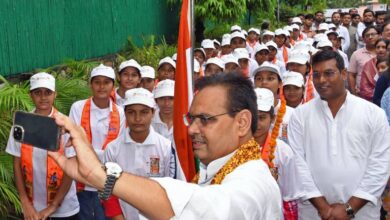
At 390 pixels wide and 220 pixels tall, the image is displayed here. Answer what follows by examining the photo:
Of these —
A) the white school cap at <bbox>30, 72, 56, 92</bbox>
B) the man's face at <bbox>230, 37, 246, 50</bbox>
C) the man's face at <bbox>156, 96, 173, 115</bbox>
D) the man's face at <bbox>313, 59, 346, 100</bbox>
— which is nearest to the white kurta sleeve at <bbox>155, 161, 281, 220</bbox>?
the man's face at <bbox>313, 59, 346, 100</bbox>

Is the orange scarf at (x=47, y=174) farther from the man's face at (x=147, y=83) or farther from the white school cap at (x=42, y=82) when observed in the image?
the man's face at (x=147, y=83)

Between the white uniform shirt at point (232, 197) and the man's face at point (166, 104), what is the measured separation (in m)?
3.40

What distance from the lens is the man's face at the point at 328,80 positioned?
4.25 meters

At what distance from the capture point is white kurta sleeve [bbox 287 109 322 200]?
4.19 m

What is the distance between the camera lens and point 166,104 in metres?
5.82

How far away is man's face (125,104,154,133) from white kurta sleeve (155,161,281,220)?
2.42 meters

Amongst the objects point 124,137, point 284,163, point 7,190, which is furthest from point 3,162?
point 284,163

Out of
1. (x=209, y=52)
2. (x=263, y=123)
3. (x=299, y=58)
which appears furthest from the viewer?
(x=209, y=52)

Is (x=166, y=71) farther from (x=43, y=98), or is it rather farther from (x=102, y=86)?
(x=43, y=98)

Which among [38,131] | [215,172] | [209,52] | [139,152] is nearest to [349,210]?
[139,152]

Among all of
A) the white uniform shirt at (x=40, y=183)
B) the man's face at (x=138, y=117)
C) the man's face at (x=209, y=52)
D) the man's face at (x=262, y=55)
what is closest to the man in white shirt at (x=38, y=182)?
the white uniform shirt at (x=40, y=183)

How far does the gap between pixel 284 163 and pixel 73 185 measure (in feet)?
6.15

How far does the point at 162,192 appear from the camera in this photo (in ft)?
6.59

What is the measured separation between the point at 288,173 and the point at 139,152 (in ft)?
3.85
